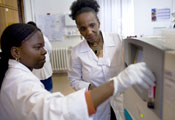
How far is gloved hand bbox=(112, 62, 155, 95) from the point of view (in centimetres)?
53

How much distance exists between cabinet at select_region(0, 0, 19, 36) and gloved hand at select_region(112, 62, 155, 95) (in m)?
2.17

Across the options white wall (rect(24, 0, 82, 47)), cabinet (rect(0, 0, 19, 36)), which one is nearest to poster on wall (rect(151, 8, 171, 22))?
white wall (rect(24, 0, 82, 47))

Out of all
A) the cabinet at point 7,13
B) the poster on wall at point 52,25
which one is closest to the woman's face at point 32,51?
the cabinet at point 7,13

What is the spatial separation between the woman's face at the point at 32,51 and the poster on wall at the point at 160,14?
3406 mm

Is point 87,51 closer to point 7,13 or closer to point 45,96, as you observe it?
point 45,96

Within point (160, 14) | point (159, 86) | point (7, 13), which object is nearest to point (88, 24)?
point (159, 86)

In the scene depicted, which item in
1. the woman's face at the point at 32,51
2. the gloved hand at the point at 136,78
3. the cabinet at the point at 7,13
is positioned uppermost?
the cabinet at the point at 7,13

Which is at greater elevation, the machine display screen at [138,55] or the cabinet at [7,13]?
the cabinet at [7,13]

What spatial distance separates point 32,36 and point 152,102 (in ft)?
2.01

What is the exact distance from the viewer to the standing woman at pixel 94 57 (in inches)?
42.2

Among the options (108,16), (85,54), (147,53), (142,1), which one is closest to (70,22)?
(108,16)

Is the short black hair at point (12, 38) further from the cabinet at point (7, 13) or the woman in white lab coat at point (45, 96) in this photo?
A: the cabinet at point (7, 13)

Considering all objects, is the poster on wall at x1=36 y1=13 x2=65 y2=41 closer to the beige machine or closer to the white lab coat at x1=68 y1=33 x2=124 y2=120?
the white lab coat at x1=68 y1=33 x2=124 y2=120

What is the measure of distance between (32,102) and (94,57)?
64 cm
